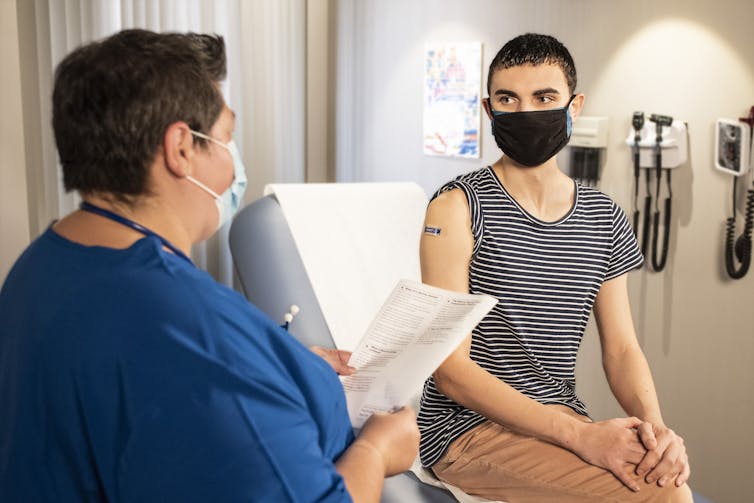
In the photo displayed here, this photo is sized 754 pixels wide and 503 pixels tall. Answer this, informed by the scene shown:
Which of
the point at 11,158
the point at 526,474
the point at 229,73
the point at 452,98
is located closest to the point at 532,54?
the point at 526,474

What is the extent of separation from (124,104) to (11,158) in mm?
2106

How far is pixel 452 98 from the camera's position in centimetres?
331

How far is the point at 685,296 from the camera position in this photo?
254 cm

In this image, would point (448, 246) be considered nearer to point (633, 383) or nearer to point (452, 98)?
point (633, 383)

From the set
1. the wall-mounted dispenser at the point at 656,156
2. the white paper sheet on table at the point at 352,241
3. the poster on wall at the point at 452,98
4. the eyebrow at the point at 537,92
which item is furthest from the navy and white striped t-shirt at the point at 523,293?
the poster on wall at the point at 452,98

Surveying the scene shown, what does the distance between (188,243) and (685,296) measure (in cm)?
195

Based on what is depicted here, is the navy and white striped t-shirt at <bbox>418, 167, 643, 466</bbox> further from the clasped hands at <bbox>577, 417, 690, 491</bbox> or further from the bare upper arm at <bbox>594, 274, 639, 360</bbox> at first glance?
the clasped hands at <bbox>577, 417, 690, 491</bbox>

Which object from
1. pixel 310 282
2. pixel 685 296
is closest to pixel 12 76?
pixel 310 282

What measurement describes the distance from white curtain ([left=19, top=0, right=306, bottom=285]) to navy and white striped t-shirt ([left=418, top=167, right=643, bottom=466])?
172 cm

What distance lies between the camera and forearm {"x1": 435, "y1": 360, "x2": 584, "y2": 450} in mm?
1472

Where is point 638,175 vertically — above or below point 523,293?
above

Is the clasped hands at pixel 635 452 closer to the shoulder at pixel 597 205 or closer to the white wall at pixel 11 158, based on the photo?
the shoulder at pixel 597 205

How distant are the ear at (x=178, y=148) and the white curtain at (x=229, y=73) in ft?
6.84

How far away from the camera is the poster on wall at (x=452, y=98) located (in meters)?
3.20
